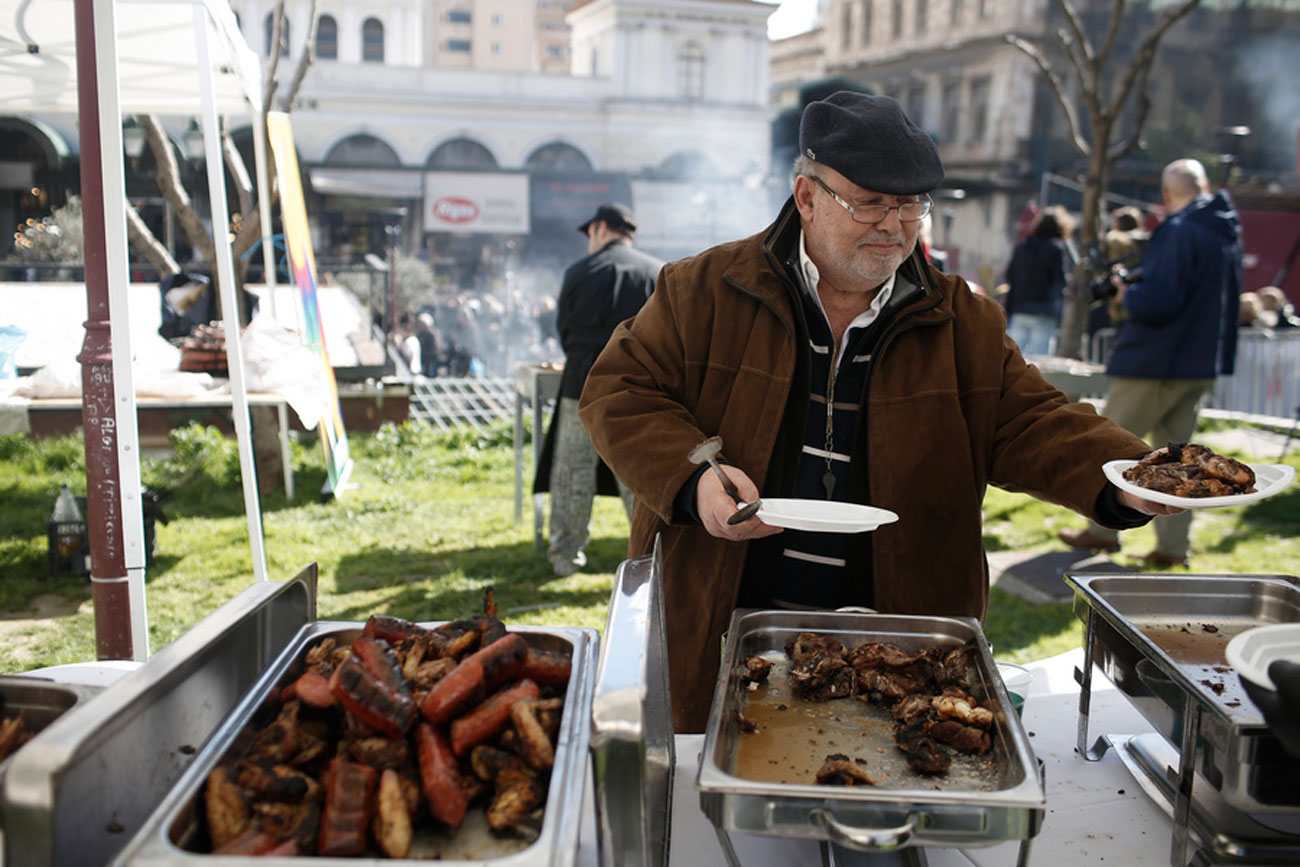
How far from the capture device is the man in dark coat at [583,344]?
5348mm

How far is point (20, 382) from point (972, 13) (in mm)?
42455

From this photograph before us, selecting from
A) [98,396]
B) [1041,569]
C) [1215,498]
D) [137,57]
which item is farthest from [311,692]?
[1041,569]

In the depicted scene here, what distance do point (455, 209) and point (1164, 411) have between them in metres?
26.0

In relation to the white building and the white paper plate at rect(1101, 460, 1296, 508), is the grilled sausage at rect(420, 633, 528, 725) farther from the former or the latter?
the white building

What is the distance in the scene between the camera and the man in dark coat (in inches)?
211

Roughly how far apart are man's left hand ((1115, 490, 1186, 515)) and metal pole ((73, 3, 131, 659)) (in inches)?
104

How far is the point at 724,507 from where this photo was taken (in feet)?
5.95

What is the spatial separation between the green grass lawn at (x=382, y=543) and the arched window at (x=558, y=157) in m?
27.6

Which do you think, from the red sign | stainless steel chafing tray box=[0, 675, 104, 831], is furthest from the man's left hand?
the red sign

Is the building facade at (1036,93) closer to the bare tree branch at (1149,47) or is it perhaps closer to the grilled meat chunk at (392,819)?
the bare tree branch at (1149,47)

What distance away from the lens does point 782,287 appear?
216cm

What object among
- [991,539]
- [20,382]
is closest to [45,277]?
[20,382]

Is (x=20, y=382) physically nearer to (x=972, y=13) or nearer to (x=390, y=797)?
(x=390, y=797)

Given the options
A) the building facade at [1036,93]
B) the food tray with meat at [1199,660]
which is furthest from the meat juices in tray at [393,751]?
the building facade at [1036,93]
